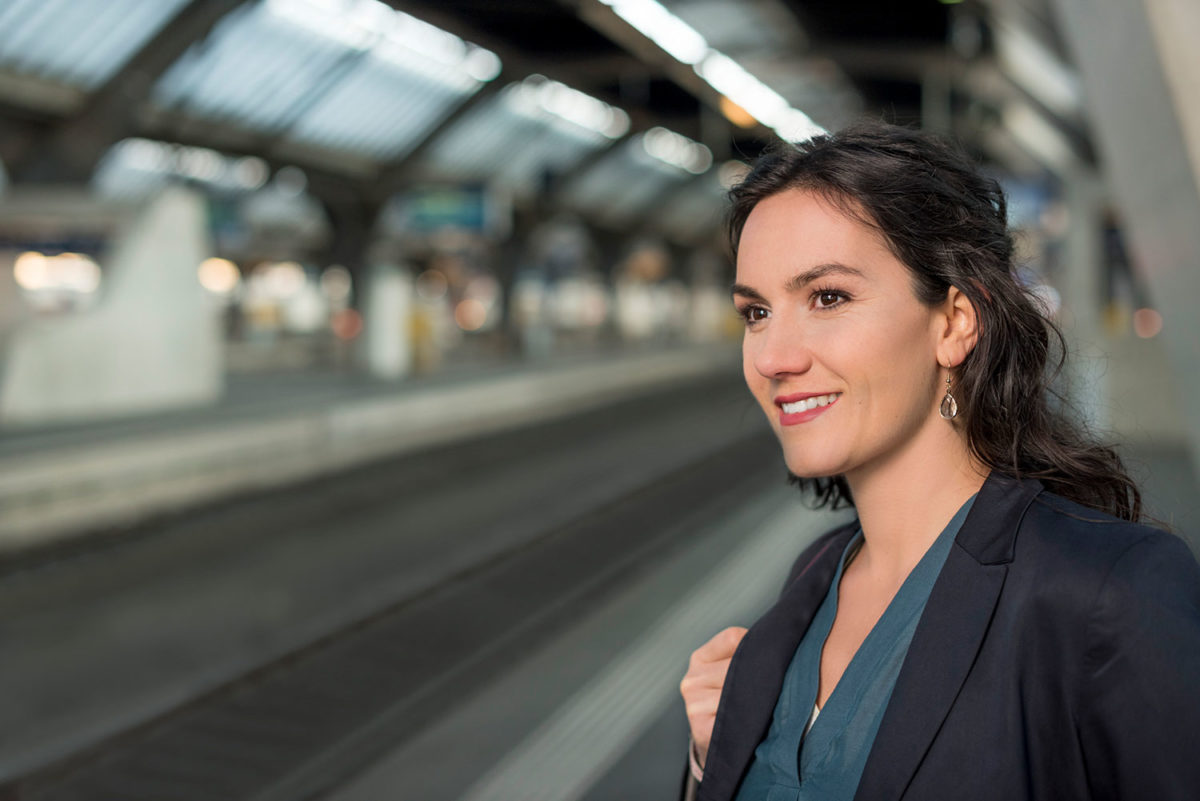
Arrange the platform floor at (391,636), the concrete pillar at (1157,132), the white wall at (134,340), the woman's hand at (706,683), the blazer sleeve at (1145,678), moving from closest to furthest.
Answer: the blazer sleeve at (1145,678) → the woman's hand at (706,683) → the concrete pillar at (1157,132) → the platform floor at (391,636) → the white wall at (134,340)

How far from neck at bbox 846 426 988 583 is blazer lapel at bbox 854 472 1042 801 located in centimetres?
13

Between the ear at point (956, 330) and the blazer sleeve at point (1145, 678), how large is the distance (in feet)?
1.23

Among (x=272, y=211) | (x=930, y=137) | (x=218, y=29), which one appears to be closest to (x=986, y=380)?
(x=930, y=137)

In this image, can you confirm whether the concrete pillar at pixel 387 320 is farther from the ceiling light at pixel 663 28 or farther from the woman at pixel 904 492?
the woman at pixel 904 492

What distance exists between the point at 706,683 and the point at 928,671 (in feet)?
1.30

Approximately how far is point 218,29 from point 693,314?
1256 inches

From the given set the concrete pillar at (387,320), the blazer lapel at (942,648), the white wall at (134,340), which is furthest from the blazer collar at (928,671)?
the concrete pillar at (387,320)

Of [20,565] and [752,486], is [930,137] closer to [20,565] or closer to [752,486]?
[20,565]

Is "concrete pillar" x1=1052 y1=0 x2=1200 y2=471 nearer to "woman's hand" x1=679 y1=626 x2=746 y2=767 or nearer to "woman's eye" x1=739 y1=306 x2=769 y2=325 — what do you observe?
"woman's eye" x1=739 y1=306 x2=769 y2=325

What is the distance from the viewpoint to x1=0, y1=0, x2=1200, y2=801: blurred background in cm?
469

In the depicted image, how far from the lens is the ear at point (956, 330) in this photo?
1.39m

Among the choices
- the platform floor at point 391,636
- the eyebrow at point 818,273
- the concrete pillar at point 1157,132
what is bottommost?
the platform floor at point 391,636

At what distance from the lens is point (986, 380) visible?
1365 mm

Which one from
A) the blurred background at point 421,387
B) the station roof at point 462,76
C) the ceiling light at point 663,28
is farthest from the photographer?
the ceiling light at point 663,28
